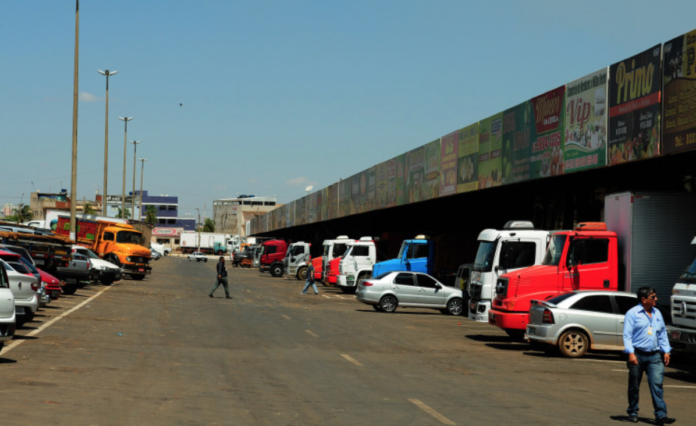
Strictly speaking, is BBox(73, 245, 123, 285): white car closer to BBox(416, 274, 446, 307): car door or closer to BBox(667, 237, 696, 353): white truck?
BBox(416, 274, 446, 307): car door

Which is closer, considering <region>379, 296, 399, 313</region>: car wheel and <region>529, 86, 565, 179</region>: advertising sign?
<region>529, 86, 565, 179</region>: advertising sign

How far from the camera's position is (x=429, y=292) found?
109ft

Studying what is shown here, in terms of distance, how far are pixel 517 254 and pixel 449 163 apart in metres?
15.8

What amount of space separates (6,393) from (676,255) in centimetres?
1485

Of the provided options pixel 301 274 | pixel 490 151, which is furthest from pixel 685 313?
pixel 301 274

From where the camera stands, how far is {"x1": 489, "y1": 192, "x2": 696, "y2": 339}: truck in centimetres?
2028

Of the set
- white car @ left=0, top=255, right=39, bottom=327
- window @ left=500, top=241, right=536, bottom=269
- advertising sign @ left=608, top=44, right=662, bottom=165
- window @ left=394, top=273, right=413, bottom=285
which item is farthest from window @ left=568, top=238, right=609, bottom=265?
A: white car @ left=0, top=255, right=39, bottom=327

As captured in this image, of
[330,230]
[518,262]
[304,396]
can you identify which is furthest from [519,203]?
[330,230]

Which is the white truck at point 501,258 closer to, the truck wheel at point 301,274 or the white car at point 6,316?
the white car at point 6,316

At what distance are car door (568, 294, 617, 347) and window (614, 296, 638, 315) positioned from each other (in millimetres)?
192

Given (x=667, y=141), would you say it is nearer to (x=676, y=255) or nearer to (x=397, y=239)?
(x=676, y=255)

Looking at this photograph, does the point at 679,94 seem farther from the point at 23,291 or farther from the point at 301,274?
the point at 301,274

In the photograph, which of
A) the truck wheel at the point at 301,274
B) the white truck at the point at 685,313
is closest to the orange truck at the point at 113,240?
the truck wheel at the point at 301,274

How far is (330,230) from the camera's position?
286 ft
